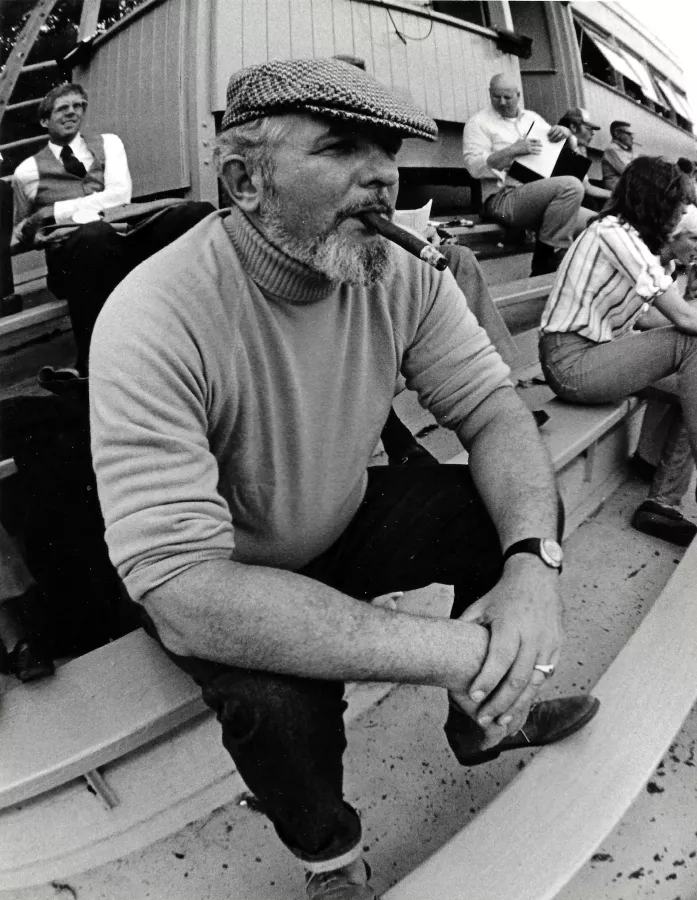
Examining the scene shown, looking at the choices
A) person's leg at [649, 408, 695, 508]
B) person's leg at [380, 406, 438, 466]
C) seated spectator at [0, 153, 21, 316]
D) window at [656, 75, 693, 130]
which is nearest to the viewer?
person's leg at [380, 406, 438, 466]

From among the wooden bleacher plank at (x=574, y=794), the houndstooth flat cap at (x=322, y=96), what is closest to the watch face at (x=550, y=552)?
the wooden bleacher plank at (x=574, y=794)

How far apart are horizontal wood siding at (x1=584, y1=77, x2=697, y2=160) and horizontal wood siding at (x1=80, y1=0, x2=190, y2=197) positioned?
12.8 feet

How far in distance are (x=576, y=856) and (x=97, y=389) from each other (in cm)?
97

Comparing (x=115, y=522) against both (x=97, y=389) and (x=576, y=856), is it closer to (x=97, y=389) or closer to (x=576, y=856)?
(x=97, y=389)

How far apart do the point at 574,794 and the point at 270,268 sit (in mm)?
971

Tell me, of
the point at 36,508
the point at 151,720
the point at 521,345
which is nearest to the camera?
the point at 151,720

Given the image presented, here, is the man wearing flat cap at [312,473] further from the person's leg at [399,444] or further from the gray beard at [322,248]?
the person's leg at [399,444]

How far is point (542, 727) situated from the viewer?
118 cm

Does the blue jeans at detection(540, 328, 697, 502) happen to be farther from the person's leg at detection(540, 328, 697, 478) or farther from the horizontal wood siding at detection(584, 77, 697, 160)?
the horizontal wood siding at detection(584, 77, 697, 160)

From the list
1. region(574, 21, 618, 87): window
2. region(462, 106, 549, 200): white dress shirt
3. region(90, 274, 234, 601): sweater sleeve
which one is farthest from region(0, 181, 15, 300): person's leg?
region(574, 21, 618, 87): window

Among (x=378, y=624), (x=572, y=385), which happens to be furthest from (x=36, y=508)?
(x=572, y=385)

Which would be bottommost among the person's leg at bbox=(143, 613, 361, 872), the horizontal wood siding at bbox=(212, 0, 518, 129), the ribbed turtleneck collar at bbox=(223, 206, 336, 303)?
the person's leg at bbox=(143, 613, 361, 872)

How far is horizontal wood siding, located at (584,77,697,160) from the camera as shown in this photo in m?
5.89

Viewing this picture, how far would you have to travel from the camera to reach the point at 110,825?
117cm
